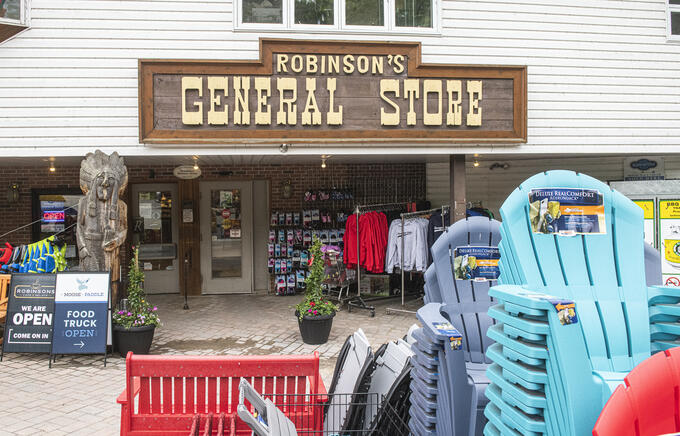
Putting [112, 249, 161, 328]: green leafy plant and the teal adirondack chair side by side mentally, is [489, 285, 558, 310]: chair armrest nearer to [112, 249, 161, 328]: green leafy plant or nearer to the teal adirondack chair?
the teal adirondack chair

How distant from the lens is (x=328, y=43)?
271 inches

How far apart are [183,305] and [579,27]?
8466 mm

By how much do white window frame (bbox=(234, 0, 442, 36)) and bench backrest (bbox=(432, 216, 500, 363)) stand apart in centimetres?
420

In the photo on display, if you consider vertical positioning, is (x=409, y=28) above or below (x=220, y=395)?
above

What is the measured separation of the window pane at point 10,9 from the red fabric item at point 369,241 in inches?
237

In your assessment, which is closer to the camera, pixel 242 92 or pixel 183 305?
pixel 242 92

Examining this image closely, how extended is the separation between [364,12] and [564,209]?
5.66m

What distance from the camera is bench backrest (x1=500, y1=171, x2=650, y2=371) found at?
2252mm

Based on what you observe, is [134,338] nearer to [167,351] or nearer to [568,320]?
[167,351]

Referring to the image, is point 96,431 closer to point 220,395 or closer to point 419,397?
point 220,395

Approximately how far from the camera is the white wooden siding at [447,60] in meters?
6.61

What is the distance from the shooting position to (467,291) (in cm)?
380

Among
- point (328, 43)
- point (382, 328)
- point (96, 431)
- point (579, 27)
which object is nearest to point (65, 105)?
point (328, 43)

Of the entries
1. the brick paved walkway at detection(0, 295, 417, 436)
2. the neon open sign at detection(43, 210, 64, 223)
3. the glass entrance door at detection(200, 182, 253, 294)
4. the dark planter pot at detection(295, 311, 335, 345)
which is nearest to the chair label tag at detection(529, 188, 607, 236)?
the brick paved walkway at detection(0, 295, 417, 436)
